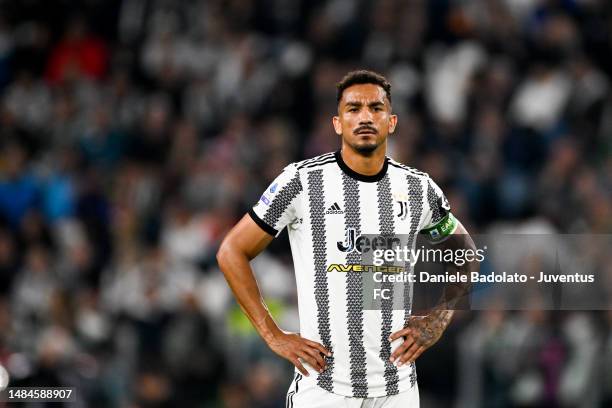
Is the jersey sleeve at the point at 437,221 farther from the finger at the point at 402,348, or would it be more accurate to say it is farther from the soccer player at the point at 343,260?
the finger at the point at 402,348

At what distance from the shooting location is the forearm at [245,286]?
5207 millimetres

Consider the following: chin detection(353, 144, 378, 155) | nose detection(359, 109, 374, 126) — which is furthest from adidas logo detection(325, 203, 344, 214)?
nose detection(359, 109, 374, 126)

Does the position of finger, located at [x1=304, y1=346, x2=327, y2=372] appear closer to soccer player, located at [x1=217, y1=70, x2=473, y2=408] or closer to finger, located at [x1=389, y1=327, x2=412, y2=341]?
soccer player, located at [x1=217, y1=70, x2=473, y2=408]

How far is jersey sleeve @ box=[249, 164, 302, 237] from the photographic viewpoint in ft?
17.2

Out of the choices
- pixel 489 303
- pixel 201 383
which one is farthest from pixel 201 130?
pixel 489 303

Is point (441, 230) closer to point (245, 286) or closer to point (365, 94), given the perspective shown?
point (365, 94)

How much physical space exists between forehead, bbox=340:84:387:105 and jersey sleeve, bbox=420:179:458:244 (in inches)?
20.1

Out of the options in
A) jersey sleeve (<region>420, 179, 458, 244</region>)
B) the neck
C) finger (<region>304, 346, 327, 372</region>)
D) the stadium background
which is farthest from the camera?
the stadium background

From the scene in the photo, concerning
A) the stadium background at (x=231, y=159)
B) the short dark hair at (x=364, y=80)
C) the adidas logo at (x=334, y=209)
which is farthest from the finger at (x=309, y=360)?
the stadium background at (x=231, y=159)

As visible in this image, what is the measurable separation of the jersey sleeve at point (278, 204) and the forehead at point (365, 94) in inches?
16.9

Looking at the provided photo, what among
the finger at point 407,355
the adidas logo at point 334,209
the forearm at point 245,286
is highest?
the adidas logo at point 334,209

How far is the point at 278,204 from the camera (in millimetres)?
5230

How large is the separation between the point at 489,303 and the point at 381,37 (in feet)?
14.0

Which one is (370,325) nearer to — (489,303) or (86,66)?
(489,303)
